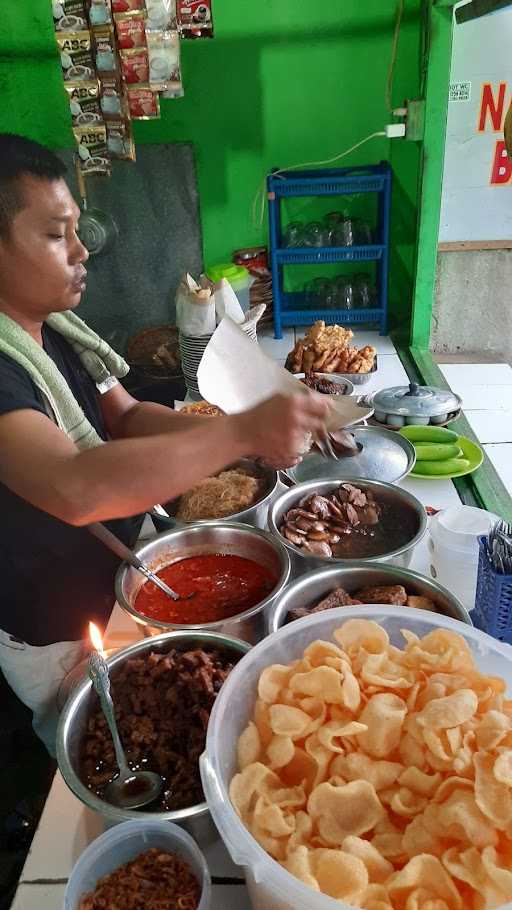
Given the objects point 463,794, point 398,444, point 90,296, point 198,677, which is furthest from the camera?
point 90,296

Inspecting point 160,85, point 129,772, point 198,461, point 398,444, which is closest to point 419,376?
point 398,444

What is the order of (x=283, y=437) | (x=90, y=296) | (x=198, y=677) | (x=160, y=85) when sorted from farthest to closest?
(x=90, y=296) < (x=160, y=85) < (x=283, y=437) < (x=198, y=677)

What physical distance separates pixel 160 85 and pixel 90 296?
1.61 metres

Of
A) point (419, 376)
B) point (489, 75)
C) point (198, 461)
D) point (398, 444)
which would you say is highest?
point (489, 75)

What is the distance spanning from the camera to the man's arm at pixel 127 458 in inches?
47.8

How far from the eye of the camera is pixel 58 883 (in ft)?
3.34

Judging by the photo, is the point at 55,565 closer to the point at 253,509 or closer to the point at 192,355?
the point at 253,509

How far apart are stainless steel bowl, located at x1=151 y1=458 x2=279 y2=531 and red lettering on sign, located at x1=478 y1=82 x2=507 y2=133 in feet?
9.97

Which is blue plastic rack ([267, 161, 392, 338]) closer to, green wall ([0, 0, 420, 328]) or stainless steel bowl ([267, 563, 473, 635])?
green wall ([0, 0, 420, 328])

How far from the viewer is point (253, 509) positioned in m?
1.79

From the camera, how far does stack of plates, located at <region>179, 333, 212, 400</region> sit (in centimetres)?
301

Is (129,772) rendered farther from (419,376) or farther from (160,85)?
(160,85)

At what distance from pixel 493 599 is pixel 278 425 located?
22.9 inches

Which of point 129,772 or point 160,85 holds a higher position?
point 160,85
